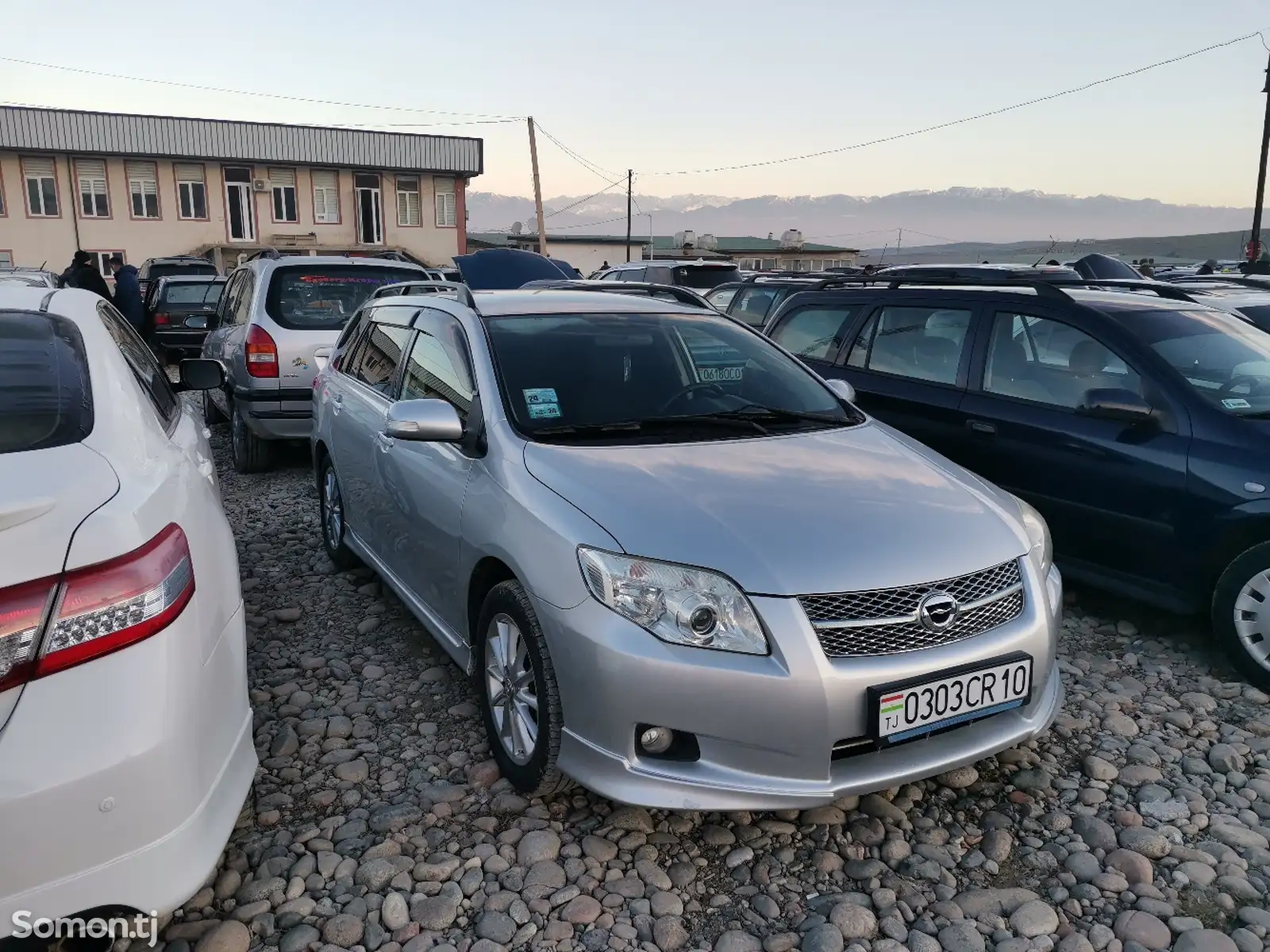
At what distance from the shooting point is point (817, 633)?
8.05 ft

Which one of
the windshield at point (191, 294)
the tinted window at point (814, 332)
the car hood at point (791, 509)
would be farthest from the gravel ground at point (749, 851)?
the windshield at point (191, 294)

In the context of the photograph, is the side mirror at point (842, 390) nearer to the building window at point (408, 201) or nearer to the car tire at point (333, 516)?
the car tire at point (333, 516)

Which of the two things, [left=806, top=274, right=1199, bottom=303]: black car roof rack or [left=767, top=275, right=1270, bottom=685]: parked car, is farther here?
[left=806, top=274, right=1199, bottom=303]: black car roof rack

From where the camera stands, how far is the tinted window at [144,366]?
3.05 m

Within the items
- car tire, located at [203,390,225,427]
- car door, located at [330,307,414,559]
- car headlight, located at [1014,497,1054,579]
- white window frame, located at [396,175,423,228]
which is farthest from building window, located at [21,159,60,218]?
car headlight, located at [1014,497,1054,579]

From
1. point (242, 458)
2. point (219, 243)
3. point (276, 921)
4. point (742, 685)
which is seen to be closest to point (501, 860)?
point (276, 921)

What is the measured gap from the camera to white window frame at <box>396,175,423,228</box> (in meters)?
36.5

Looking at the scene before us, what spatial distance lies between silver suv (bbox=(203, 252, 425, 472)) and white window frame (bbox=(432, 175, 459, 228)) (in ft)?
101

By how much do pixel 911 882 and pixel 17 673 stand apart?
7.55ft

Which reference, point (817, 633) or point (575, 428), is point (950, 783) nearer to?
point (817, 633)

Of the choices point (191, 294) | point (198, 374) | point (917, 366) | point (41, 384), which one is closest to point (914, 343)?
point (917, 366)

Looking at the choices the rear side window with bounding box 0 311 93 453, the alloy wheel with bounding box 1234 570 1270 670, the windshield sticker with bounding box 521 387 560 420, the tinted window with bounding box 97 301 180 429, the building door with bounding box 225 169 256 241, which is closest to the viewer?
the rear side window with bounding box 0 311 93 453

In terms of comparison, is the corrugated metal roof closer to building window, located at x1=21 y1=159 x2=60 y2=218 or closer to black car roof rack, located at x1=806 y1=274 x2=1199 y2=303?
building window, located at x1=21 y1=159 x2=60 y2=218

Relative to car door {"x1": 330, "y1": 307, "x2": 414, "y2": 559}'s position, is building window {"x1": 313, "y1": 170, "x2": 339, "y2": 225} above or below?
above
